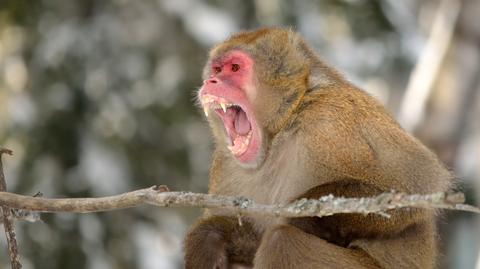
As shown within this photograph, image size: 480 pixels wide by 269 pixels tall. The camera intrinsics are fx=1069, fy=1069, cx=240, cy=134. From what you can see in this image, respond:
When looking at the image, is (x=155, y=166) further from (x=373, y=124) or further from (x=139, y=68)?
(x=373, y=124)

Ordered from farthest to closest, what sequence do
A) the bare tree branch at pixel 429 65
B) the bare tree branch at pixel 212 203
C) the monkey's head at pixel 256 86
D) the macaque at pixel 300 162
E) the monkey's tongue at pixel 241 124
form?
the bare tree branch at pixel 429 65 → the monkey's tongue at pixel 241 124 → the monkey's head at pixel 256 86 → the macaque at pixel 300 162 → the bare tree branch at pixel 212 203

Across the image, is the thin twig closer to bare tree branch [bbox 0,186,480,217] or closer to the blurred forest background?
bare tree branch [bbox 0,186,480,217]

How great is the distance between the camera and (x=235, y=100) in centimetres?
668

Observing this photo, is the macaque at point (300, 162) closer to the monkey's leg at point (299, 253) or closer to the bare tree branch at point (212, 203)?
the monkey's leg at point (299, 253)

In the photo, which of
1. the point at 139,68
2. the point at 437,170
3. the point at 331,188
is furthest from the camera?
the point at 139,68

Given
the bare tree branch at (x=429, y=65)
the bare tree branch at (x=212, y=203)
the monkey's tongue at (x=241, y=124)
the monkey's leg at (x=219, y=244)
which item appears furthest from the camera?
the bare tree branch at (x=429, y=65)

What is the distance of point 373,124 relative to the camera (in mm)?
6293

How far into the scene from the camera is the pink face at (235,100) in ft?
21.7

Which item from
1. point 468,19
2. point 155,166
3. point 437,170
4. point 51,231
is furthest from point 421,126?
point 437,170

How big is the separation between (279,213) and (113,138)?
10.9 meters

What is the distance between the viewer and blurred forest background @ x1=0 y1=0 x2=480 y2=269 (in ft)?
45.3

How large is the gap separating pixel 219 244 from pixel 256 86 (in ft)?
3.37

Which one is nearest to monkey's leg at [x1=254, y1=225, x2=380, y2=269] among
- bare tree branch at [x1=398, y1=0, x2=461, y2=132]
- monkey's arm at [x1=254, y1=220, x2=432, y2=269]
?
monkey's arm at [x1=254, y1=220, x2=432, y2=269]

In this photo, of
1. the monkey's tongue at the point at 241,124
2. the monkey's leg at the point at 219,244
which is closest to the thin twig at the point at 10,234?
the monkey's leg at the point at 219,244
